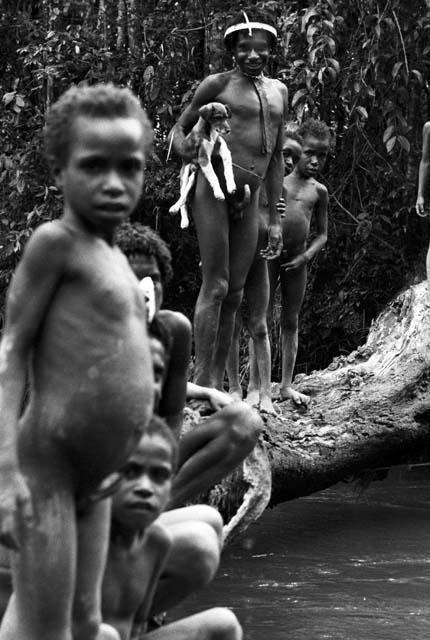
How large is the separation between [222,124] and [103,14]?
506 cm

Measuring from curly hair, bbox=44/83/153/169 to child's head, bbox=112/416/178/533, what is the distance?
30.1 inches

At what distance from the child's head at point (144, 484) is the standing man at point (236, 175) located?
3086 millimetres

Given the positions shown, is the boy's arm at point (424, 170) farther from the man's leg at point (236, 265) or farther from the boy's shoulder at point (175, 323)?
the boy's shoulder at point (175, 323)

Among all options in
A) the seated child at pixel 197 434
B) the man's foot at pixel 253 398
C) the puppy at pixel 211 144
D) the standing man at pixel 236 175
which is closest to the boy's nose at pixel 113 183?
the seated child at pixel 197 434

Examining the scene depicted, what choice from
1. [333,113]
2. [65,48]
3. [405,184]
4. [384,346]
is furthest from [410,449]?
[65,48]

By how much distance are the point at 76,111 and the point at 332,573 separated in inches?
169

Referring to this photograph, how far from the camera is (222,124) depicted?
6406 millimetres

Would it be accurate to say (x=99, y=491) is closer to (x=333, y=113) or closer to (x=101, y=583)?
(x=101, y=583)

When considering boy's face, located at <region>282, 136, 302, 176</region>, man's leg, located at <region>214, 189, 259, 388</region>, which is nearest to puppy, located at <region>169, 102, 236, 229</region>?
man's leg, located at <region>214, 189, 259, 388</region>

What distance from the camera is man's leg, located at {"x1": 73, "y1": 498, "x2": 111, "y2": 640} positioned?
2.97 m

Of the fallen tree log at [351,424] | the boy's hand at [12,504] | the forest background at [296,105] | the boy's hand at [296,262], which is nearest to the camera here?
the boy's hand at [12,504]

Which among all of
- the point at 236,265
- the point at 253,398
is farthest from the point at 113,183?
the point at 253,398

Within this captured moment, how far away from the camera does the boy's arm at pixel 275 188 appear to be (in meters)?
6.98

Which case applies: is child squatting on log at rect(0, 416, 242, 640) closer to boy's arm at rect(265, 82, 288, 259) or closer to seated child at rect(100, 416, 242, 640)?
seated child at rect(100, 416, 242, 640)
